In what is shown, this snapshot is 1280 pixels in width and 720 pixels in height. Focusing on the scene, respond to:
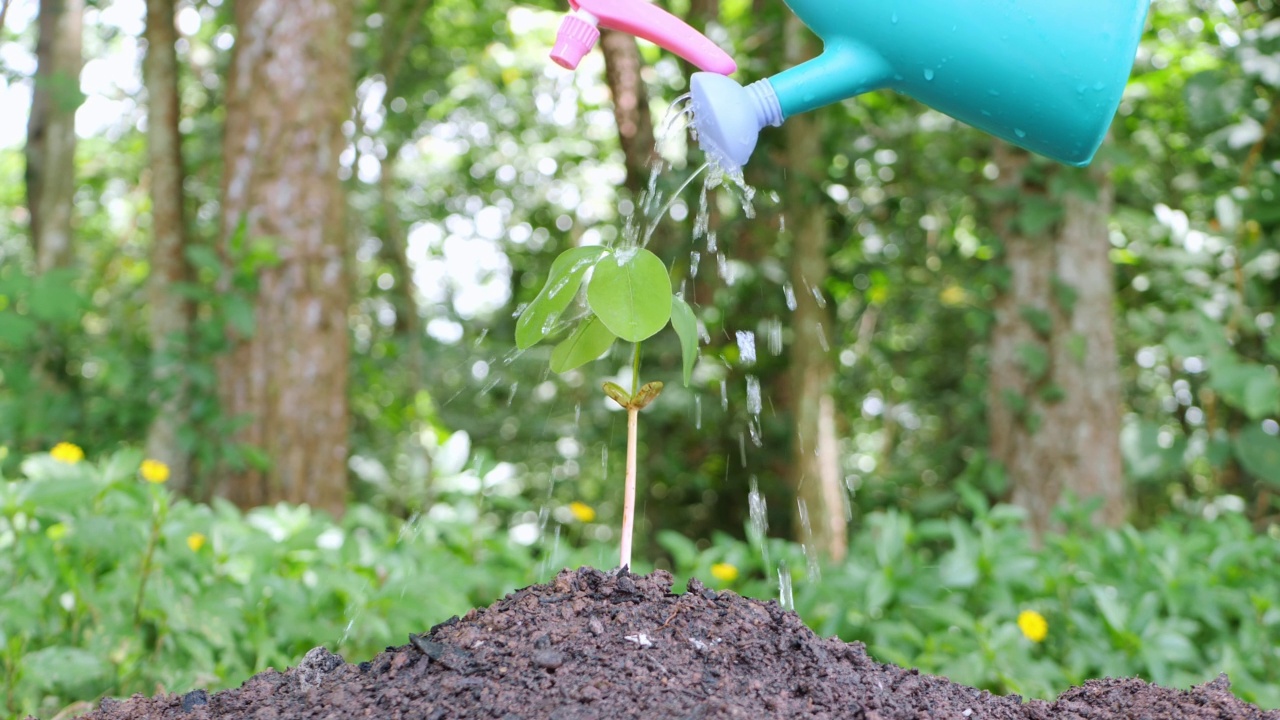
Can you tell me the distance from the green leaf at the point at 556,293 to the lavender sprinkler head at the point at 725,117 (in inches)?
6.1

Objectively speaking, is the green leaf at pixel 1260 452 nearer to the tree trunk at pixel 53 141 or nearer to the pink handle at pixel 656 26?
the pink handle at pixel 656 26

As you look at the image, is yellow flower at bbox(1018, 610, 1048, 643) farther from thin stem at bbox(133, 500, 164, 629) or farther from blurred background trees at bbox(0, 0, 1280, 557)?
thin stem at bbox(133, 500, 164, 629)

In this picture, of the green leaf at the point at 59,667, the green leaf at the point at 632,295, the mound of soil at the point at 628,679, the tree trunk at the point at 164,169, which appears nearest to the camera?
the mound of soil at the point at 628,679

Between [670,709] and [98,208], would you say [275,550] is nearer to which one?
[670,709]

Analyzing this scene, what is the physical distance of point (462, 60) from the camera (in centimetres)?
609

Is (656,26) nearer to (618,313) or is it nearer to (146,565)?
(618,313)

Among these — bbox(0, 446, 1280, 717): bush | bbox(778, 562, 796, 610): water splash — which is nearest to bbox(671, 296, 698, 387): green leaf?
bbox(0, 446, 1280, 717): bush

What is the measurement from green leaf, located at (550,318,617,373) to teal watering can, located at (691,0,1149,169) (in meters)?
0.24

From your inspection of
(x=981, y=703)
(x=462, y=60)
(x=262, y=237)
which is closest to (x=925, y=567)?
(x=981, y=703)

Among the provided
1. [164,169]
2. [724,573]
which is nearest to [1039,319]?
[724,573]

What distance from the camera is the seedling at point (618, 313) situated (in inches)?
38.9

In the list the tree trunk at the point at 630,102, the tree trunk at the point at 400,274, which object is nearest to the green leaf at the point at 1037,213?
the tree trunk at the point at 630,102

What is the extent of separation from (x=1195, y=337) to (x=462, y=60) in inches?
175

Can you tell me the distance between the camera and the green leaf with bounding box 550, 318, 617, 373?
1147mm
